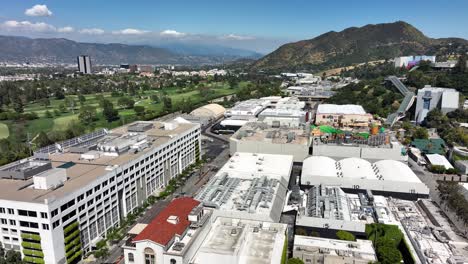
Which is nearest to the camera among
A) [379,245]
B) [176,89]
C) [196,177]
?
[379,245]

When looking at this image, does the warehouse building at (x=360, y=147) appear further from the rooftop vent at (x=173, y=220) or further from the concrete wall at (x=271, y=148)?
the rooftop vent at (x=173, y=220)

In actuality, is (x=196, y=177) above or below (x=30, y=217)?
below

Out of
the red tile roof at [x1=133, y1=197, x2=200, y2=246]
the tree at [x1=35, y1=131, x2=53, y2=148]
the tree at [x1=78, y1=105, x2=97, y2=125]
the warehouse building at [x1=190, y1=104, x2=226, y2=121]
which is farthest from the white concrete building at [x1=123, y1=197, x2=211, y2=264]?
the tree at [x1=78, y1=105, x2=97, y2=125]

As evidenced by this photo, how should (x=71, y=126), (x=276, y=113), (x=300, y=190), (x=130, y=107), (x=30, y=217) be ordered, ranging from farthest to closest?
(x=130, y=107) → (x=276, y=113) → (x=71, y=126) → (x=300, y=190) → (x=30, y=217)

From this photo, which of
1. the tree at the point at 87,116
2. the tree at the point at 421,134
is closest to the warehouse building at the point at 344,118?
the tree at the point at 421,134

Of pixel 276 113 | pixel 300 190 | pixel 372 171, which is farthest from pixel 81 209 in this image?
pixel 276 113

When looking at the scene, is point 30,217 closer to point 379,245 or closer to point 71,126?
point 379,245

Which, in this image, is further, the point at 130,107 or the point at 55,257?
the point at 130,107
